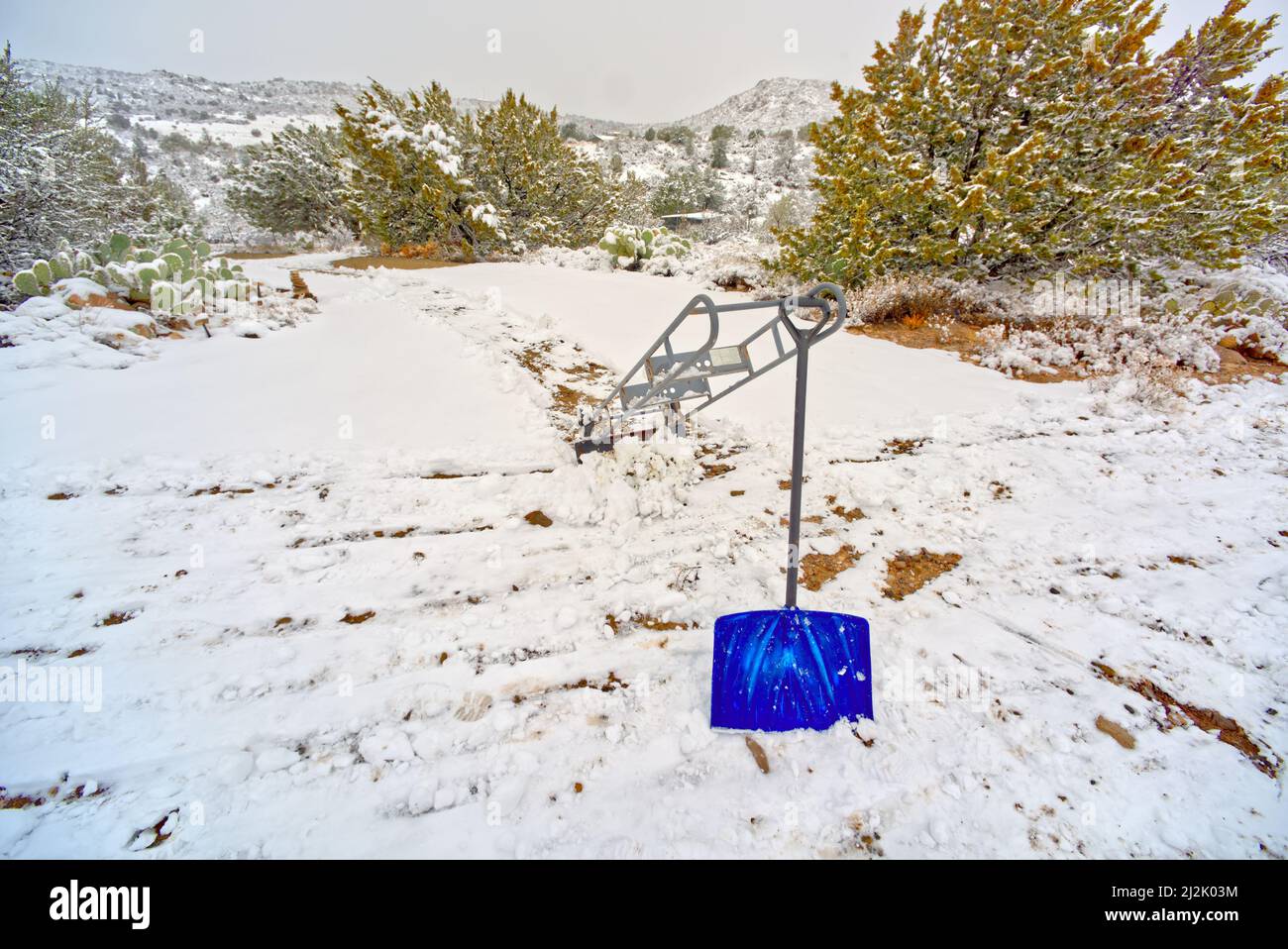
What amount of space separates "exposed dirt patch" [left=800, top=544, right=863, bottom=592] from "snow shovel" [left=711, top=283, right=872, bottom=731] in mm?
657

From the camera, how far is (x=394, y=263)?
415 inches

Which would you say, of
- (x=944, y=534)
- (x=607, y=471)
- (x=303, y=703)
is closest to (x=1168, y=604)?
(x=944, y=534)

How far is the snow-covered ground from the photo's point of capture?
1.46 meters

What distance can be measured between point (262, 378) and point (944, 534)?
5729mm

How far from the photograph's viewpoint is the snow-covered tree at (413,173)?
11.3 meters

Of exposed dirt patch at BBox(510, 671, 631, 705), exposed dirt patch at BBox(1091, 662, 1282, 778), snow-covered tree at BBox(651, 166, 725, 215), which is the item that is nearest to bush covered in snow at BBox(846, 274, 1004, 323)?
exposed dirt patch at BBox(1091, 662, 1282, 778)

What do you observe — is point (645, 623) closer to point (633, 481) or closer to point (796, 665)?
point (796, 665)

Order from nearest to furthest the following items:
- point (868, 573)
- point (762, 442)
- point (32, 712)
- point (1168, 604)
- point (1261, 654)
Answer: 1. point (32, 712)
2. point (1261, 654)
3. point (1168, 604)
4. point (868, 573)
5. point (762, 442)

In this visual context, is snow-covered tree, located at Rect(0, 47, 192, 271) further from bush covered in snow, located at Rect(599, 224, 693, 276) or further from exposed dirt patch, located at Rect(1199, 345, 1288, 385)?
exposed dirt patch, located at Rect(1199, 345, 1288, 385)

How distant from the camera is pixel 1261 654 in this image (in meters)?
2.05

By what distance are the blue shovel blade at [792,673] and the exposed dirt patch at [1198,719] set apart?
3.74 feet

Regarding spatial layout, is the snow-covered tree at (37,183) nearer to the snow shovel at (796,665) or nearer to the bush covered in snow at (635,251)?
the bush covered in snow at (635,251)

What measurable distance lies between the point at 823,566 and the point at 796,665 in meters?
0.95
